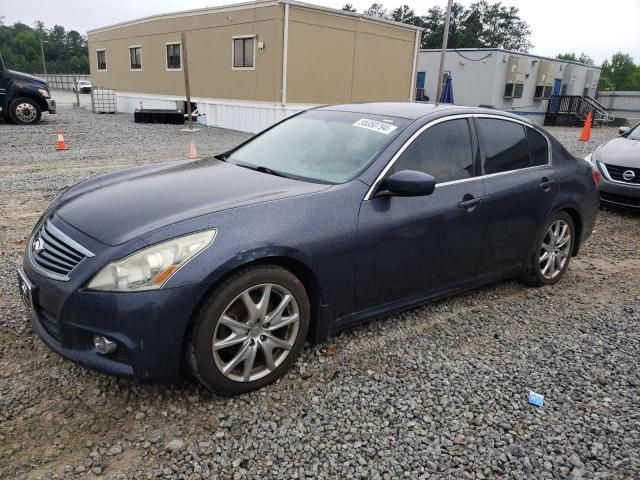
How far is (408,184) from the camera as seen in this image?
3.11 m

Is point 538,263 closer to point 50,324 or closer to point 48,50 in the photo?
point 50,324

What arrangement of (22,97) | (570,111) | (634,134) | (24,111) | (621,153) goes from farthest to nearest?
1. (570,111)
2. (24,111)
3. (22,97)
4. (634,134)
5. (621,153)

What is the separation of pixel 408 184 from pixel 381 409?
4.34 feet

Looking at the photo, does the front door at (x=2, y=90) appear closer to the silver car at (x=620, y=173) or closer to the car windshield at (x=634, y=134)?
the silver car at (x=620, y=173)

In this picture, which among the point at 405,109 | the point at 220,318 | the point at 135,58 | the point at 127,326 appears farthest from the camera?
the point at 135,58

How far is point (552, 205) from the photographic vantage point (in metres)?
4.37

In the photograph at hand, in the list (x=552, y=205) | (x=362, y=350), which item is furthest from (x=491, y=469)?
(x=552, y=205)

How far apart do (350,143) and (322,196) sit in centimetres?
68

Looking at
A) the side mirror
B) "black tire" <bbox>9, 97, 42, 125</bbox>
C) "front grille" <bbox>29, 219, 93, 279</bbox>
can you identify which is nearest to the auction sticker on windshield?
the side mirror

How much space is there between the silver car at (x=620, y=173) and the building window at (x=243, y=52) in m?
12.9

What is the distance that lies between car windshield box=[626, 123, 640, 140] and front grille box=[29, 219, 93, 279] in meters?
8.50

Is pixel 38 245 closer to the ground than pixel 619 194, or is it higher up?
higher up

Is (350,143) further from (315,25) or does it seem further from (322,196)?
(315,25)

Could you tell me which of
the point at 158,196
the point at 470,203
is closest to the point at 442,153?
the point at 470,203
